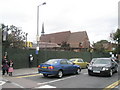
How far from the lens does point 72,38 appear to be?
6931 centimetres

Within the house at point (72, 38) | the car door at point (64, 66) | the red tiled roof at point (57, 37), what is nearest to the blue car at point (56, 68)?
the car door at point (64, 66)

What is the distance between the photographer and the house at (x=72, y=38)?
65250 millimetres

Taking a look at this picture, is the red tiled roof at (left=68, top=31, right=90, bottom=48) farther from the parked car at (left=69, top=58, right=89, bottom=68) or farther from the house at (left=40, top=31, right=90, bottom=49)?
the parked car at (left=69, top=58, right=89, bottom=68)

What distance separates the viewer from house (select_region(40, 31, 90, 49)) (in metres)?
65.2

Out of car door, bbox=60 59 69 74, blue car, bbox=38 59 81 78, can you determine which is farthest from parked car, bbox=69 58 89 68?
car door, bbox=60 59 69 74

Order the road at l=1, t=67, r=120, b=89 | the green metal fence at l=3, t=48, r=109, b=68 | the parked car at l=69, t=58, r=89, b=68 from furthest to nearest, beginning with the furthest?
the parked car at l=69, t=58, r=89, b=68, the green metal fence at l=3, t=48, r=109, b=68, the road at l=1, t=67, r=120, b=89

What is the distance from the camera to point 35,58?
19.8 metres

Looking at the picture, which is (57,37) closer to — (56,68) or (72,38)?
Answer: (72,38)

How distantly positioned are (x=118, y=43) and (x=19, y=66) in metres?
34.3

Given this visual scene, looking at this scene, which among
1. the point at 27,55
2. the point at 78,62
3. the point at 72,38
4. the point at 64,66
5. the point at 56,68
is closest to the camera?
the point at 56,68

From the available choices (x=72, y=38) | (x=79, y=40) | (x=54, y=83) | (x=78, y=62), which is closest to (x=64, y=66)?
(x=54, y=83)

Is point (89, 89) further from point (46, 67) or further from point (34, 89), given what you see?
point (46, 67)

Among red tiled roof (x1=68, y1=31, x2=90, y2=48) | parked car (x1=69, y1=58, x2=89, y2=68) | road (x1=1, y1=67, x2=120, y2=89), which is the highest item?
red tiled roof (x1=68, y1=31, x2=90, y2=48)

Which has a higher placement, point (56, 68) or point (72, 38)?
point (72, 38)
